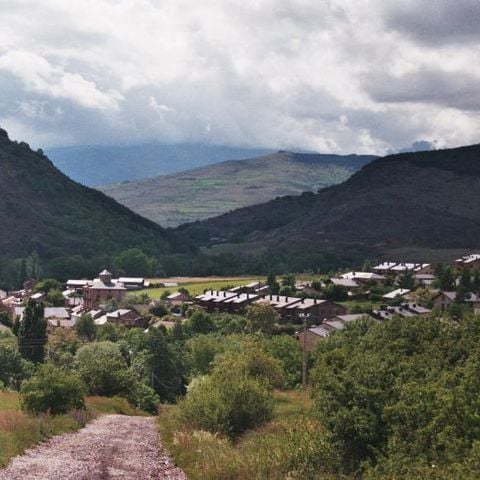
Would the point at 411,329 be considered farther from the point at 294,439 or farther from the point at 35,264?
the point at 35,264

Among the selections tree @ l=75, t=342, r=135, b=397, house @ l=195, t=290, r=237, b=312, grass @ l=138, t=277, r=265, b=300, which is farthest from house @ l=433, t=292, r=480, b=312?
tree @ l=75, t=342, r=135, b=397

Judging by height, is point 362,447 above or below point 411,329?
below

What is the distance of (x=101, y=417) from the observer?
46125 millimetres

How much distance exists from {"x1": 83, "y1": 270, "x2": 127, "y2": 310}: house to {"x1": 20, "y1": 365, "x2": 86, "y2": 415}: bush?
10412 cm

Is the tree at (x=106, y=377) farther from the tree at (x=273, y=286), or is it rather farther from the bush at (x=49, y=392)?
the tree at (x=273, y=286)

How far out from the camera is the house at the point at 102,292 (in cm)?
14700

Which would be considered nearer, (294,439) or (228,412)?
(294,439)

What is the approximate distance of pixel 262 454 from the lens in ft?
88.8

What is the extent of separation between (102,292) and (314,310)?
4904 cm

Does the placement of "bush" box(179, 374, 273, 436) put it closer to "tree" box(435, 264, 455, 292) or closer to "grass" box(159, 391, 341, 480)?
"grass" box(159, 391, 341, 480)

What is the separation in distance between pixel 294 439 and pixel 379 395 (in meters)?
3.18

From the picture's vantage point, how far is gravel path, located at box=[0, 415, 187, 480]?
84.7 feet

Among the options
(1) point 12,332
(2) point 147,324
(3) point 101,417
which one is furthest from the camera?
(2) point 147,324

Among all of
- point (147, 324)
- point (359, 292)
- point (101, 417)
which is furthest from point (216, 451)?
point (359, 292)
